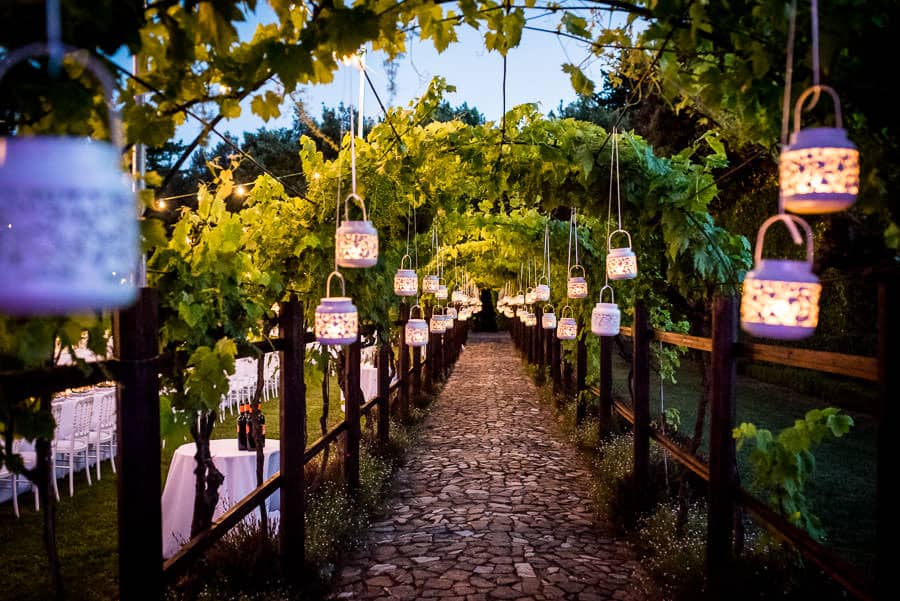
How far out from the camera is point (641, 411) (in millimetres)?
4902

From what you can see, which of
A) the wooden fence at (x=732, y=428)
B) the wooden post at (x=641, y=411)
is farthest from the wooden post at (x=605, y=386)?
the wooden post at (x=641, y=411)

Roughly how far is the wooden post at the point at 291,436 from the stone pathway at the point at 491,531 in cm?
42

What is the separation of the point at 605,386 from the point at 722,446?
142 inches

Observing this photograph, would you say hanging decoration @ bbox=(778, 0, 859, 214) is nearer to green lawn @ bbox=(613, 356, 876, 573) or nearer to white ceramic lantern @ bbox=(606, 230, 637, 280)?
white ceramic lantern @ bbox=(606, 230, 637, 280)

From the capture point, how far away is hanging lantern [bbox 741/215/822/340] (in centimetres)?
164

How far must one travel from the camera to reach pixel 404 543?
4434mm

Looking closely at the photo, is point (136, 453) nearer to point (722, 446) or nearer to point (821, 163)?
point (821, 163)

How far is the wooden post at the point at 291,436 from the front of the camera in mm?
3609

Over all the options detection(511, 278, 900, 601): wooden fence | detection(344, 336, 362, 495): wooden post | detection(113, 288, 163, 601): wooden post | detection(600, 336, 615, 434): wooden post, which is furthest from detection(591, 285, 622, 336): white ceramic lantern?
detection(113, 288, 163, 601): wooden post

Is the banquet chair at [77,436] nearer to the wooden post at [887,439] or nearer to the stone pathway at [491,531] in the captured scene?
the stone pathway at [491,531]

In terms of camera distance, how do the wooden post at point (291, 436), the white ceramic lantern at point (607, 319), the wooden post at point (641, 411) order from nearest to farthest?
the wooden post at point (291, 436)
the white ceramic lantern at point (607, 319)
the wooden post at point (641, 411)

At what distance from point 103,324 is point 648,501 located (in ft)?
13.8

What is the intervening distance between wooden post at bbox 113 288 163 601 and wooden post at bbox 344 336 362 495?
119 inches

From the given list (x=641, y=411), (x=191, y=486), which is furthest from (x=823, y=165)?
(x=191, y=486)
